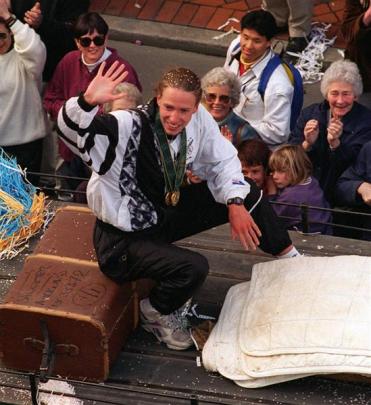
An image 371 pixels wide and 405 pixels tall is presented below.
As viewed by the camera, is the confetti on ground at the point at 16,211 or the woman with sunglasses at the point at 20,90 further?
the woman with sunglasses at the point at 20,90

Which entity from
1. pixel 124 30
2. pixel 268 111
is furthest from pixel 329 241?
pixel 124 30

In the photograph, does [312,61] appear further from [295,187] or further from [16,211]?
[16,211]

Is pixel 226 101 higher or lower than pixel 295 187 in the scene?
higher

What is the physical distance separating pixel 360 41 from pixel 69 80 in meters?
1.84

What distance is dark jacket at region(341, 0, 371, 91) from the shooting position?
604 centimetres

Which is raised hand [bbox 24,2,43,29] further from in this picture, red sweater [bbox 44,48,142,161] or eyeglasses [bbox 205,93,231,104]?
eyeglasses [bbox 205,93,231,104]

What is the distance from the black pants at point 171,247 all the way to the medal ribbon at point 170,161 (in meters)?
0.20

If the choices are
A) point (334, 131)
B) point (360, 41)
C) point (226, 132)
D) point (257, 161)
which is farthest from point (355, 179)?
point (360, 41)

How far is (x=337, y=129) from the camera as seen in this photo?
5.33 meters

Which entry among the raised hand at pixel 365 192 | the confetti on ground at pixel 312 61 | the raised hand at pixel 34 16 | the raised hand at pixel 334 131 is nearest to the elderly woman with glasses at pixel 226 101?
the raised hand at pixel 334 131

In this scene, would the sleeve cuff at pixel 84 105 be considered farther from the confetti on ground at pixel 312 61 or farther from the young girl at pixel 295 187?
the confetti on ground at pixel 312 61

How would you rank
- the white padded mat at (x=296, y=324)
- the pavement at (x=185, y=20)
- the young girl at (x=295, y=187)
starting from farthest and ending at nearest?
the pavement at (x=185, y=20) < the young girl at (x=295, y=187) < the white padded mat at (x=296, y=324)

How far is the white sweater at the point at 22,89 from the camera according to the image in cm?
572

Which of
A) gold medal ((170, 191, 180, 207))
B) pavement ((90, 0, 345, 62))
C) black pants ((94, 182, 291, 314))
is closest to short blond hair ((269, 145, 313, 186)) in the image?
black pants ((94, 182, 291, 314))
